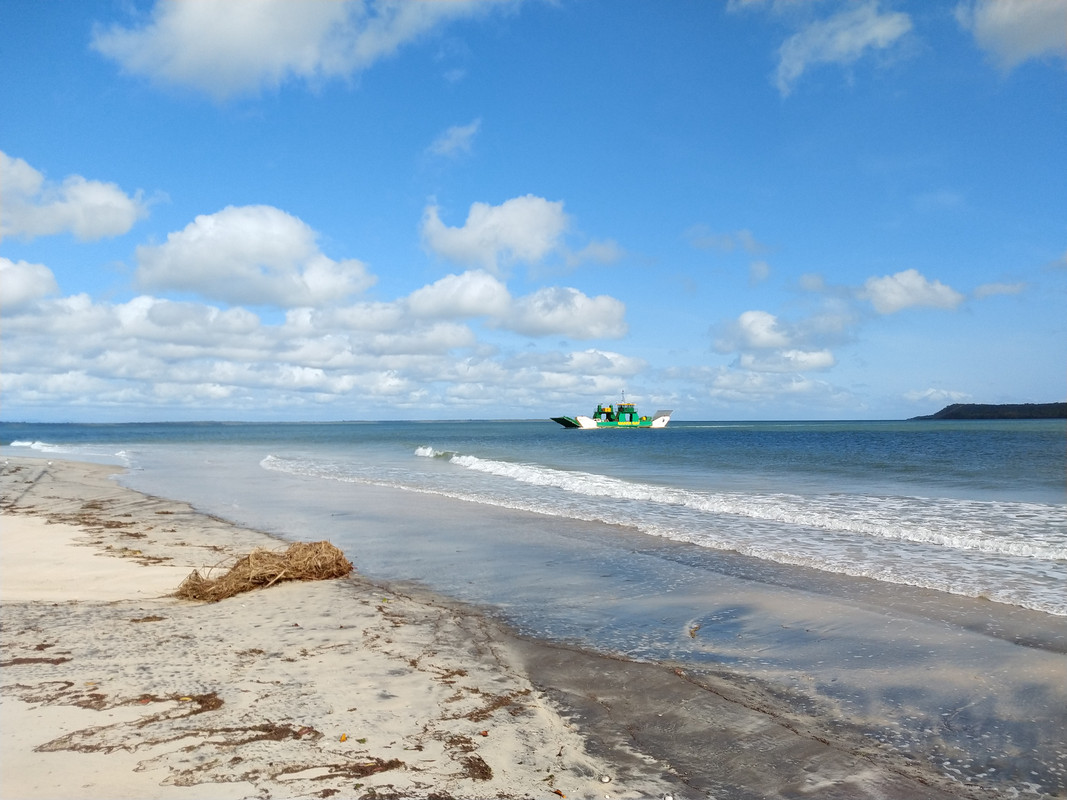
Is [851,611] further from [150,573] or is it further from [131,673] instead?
[150,573]

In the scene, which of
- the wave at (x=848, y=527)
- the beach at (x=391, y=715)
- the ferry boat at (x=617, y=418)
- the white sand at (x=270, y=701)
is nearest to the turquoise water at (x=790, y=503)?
the wave at (x=848, y=527)

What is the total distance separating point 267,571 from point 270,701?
469 centimetres

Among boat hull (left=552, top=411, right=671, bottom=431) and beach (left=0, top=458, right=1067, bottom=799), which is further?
boat hull (left=552, top=411, right=671, bottom=431)

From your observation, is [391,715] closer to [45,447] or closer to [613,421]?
[45,447]

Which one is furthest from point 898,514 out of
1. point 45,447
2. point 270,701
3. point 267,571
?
point 45,447

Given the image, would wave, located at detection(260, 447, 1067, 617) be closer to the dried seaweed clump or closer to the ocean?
the ocean

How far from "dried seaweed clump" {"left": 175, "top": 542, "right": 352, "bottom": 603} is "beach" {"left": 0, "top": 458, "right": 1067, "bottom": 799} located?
0.37 metres

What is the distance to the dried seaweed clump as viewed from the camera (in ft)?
29.6

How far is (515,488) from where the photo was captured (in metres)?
25.0

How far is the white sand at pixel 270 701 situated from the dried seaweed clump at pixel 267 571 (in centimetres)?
21

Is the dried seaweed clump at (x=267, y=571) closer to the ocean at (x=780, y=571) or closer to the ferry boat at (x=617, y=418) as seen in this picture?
the ocean at (x=780, y=571)

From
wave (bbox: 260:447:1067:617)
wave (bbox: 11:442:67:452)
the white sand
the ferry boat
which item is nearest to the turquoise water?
wave (bbox: 260:447:1067:617)

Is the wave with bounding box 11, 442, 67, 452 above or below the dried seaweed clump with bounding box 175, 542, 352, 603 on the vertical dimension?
below

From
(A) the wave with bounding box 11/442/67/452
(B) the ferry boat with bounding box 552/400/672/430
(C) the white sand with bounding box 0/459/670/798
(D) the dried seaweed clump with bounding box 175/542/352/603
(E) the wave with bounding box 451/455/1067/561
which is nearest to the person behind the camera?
(C) the white sand with bounding box 0/459/670/798
